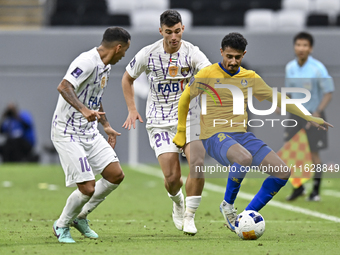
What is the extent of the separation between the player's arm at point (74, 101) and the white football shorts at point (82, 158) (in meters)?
0.47

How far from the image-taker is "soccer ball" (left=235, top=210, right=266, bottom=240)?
5.56m

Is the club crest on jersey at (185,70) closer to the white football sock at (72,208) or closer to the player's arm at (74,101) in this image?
the player's arm at (74,101)

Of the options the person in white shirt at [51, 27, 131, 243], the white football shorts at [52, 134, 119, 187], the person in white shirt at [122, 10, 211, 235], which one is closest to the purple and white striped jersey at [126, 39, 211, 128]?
the person in white shirt at [122, 10, 211, 235]

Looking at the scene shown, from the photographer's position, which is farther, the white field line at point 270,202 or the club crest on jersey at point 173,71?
the white field line at point 270,202

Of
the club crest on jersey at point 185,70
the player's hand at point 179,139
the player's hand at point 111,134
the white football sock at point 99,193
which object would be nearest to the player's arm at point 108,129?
the player's hand at point 111,134

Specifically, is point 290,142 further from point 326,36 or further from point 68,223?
point 326,36

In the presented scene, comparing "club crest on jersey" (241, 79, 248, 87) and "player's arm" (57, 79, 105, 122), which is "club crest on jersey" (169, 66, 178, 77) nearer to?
"club crest on jersey" (241, 79, 248, 87)

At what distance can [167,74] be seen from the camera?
6.25m

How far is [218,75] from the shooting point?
5.86 metres

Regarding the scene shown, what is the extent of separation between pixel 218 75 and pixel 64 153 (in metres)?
1.65

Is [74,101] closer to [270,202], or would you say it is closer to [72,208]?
[72,208]

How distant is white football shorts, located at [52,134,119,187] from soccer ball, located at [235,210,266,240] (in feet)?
4.39

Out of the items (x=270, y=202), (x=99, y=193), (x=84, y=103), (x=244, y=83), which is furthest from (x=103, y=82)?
(x=270, y=202)

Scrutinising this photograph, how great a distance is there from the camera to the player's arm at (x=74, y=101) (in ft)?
16.9
